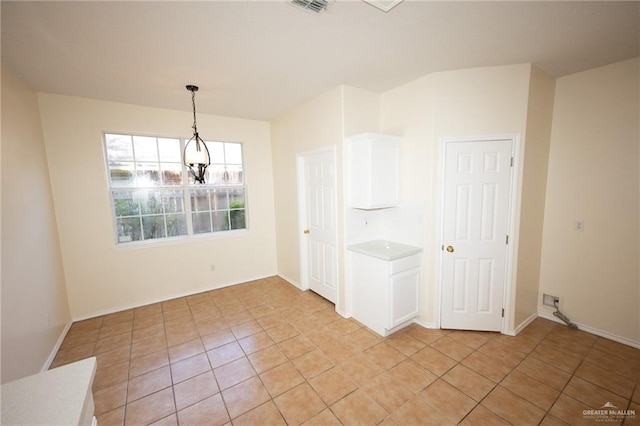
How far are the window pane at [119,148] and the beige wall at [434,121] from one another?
349 cm

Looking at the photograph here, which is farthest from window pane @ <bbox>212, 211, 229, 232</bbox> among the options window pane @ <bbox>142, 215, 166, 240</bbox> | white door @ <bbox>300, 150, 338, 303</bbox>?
white door @ <bbox>300, 150, 338, 303</bbox>

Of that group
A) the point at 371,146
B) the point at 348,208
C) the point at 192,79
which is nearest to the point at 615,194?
the point at 371,146

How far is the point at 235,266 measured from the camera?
4.30 meters

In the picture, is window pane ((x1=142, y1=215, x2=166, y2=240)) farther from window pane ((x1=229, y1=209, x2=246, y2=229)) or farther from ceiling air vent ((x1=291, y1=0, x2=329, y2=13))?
ceiling air vent ((x1=291, y1=0, x2=329, y2=13))

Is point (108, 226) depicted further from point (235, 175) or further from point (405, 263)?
point (405, 263)

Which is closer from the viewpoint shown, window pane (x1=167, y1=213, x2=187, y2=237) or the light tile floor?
the light tile floor

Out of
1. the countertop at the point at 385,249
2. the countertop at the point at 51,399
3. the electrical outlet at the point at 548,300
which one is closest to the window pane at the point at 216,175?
the countertop at the point at 385,249

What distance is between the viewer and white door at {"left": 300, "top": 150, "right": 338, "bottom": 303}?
3369 mm

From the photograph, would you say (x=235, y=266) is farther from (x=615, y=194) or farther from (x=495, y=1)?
(x=615, y=194)

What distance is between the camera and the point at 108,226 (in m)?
3.34

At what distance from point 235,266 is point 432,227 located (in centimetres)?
315

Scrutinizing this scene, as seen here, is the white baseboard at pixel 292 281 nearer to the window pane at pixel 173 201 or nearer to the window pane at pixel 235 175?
the window pane at pixel 235 175

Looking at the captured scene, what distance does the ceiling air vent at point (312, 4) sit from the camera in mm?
1584

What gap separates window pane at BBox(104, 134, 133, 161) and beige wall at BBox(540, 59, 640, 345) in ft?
17.3
